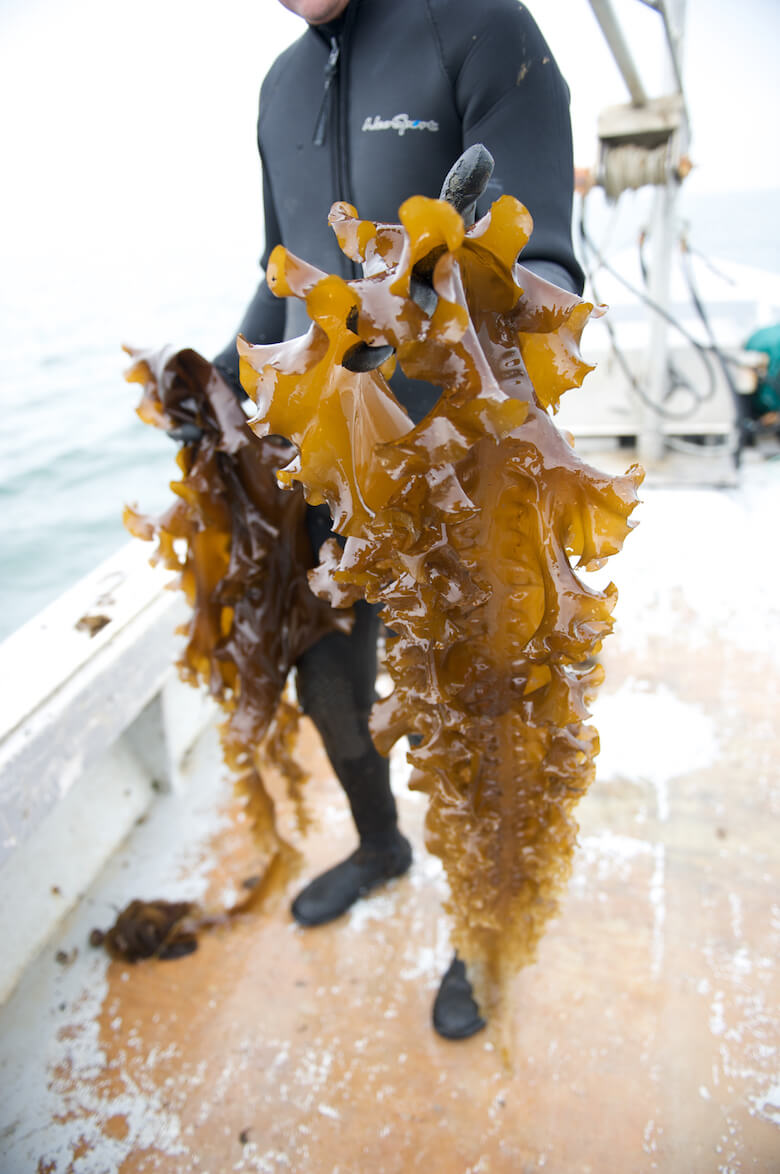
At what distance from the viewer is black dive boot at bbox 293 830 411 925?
4.61 ft

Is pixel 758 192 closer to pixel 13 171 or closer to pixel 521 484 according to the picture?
pixel 13 171

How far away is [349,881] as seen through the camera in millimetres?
1437

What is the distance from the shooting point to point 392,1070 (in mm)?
1141

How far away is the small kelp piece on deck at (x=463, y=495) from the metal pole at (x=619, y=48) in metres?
1.78

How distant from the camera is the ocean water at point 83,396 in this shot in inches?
179

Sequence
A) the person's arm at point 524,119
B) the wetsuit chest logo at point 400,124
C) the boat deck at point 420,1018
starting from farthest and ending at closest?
the boat deck at point 420,1018 → the wetsuit chest logo at point 400,124 → the person's arm at point 524,119

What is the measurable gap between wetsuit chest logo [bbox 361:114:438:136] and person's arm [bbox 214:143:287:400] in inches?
11.8

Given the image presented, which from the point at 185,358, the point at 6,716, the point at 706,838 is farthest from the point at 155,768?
the point at 706,838

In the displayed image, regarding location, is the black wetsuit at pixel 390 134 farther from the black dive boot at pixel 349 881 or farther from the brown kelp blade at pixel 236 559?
the black dive boot at pixel 349 881

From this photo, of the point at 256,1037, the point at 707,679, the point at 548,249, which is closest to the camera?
the point at 548,249

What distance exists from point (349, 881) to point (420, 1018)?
30 centimetres

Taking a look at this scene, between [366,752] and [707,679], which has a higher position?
[366,752]

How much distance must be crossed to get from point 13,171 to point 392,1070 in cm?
A: 2416

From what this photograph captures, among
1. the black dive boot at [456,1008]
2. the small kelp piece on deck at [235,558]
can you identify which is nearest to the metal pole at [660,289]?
the small kelp piece on deck at [235,558]
